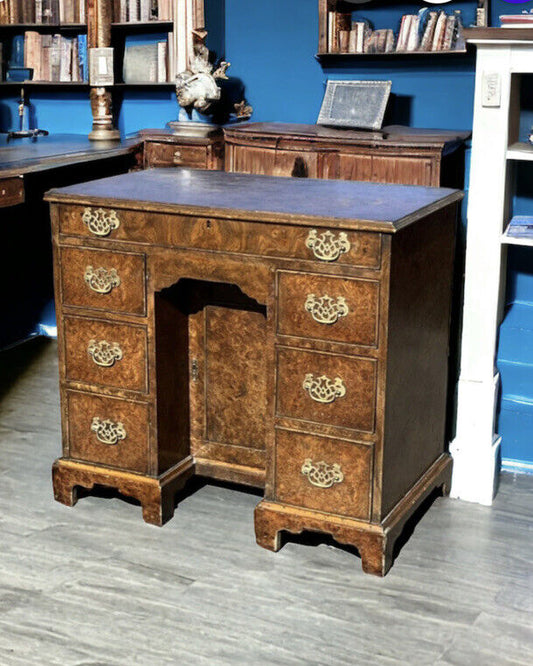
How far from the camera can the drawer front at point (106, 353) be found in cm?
311

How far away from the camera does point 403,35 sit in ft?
15.3

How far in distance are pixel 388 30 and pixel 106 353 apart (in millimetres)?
2387

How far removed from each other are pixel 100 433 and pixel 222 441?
1.30ft

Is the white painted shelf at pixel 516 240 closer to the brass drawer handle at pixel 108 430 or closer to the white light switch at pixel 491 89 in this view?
the white light switch at pixel 491 89

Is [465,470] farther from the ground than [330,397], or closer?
closer

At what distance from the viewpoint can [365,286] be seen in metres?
2.71

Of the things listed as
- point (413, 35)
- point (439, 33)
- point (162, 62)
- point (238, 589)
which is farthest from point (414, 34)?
point (238, 589)

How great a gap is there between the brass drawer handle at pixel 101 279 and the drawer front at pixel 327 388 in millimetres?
574

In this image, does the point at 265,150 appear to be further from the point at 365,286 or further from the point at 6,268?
the point at 365,286

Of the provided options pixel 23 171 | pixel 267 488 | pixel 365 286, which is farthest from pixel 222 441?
pixel 23 171

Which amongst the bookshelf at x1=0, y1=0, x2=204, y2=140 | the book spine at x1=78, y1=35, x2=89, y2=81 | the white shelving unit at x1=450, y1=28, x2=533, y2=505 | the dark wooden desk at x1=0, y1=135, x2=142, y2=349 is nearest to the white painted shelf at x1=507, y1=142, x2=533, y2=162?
the white shelving unit at x1=450, y1=28, x2=533, y2=505

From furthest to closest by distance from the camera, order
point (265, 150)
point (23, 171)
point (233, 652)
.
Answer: point (265, 150) < point (23, 171) < point (233, 652)

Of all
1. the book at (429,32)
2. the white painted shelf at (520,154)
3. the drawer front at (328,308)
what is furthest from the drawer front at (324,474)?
the book at (429,32)

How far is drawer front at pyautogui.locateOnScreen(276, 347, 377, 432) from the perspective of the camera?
9.17 ft
